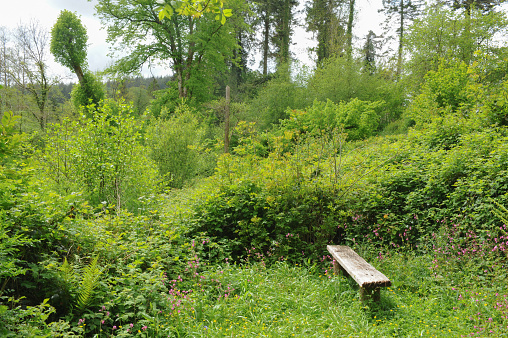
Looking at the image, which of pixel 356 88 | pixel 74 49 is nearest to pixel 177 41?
pixel 74 49

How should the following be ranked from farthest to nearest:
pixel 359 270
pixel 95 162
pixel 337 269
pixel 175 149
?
pixel 175 149 → pixel 95 162 → pixel 337 269 → pixel 359 270

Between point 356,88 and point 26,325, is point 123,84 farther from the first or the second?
point 26,325

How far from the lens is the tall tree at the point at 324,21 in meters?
23.4

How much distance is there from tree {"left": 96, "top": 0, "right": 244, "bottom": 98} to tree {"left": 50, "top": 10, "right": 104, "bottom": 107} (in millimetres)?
2046

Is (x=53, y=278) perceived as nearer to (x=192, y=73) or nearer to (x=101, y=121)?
(x=101, y=121)

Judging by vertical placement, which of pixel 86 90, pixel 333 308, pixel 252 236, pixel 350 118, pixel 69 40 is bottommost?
pixel 333 308

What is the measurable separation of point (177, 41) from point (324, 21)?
12.6 meters

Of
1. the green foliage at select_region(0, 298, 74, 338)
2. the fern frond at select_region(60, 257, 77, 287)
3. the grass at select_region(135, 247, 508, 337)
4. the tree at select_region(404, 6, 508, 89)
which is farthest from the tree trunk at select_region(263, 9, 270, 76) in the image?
the green foliage at select_region(0, 298, 74, 338)

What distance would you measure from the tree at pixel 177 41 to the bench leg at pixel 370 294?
18.4 meters

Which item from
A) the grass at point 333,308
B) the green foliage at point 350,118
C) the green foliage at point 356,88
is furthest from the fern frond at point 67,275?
the green foliage at point 356,88

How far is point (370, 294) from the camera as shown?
10.3ft

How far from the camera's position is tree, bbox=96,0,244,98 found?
61.4ft

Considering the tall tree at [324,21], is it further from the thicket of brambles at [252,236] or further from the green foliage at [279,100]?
the thicket of brambles at [252,236]

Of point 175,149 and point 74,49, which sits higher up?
point 74,49
